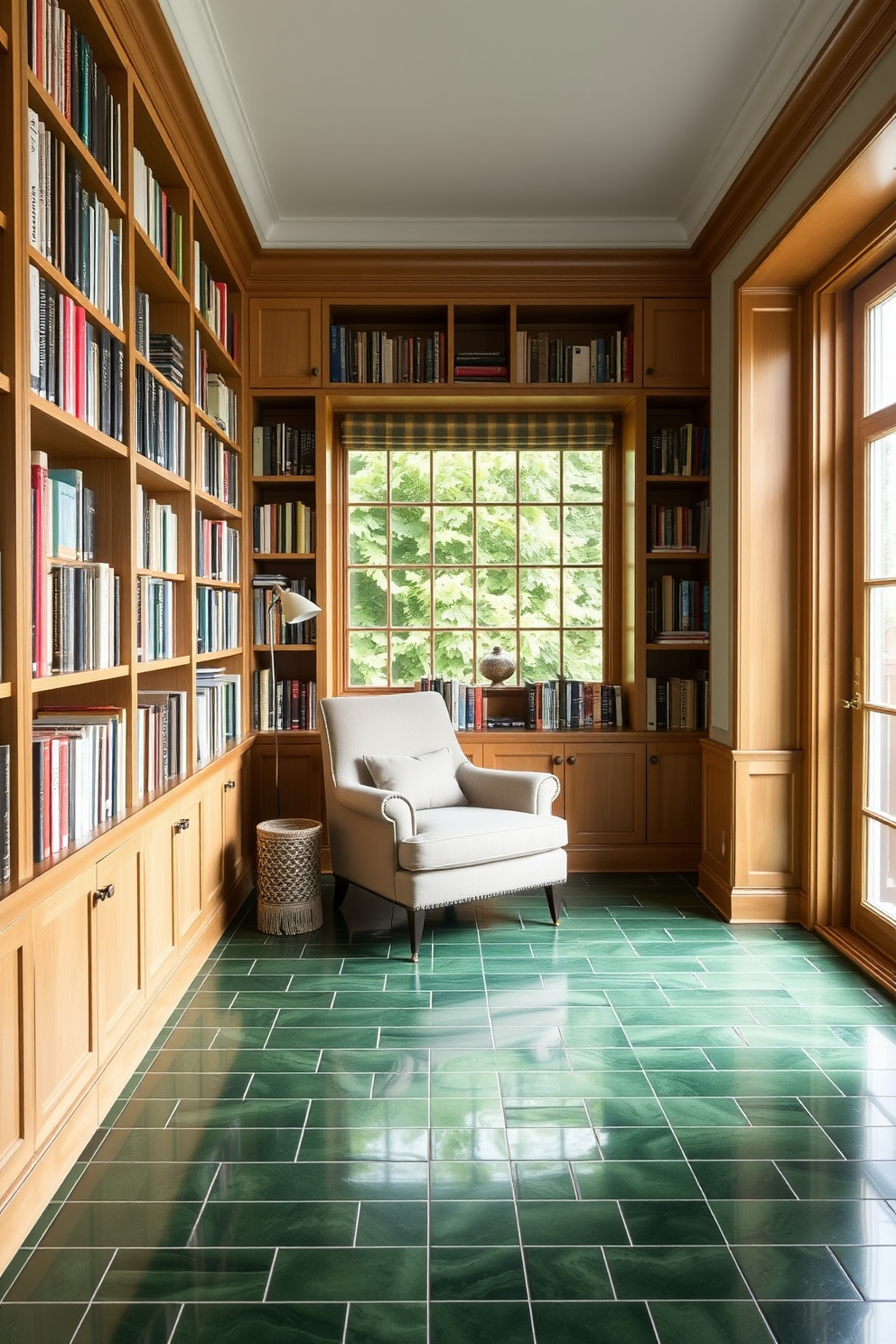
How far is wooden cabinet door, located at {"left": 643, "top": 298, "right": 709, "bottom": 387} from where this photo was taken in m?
5.07

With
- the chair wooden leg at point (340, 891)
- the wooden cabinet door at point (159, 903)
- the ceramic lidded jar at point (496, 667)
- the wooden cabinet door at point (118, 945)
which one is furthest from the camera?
the ceramic lidded jar at point (496, 667)

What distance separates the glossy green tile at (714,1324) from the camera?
1.76 m

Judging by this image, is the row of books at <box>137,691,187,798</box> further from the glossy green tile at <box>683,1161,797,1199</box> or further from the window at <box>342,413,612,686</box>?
the window at <box>342,413,612,686</box>

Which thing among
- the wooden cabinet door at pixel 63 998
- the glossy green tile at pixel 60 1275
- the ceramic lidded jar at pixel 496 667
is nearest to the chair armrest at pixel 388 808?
the ceramic lidded jar at pixel 496 667

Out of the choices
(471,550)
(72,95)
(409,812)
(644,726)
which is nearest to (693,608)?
(644,726)

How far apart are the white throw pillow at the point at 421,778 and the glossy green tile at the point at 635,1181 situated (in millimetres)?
2059

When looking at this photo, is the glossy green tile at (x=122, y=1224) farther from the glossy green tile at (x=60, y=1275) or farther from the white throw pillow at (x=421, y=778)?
the white throw pillow at (x=421, y=778)

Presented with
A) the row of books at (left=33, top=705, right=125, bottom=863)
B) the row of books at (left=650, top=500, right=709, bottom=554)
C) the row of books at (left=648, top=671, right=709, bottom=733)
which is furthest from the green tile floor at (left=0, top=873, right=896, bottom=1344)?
the row of books at (left=650, top=500, right=709, bottom=554)

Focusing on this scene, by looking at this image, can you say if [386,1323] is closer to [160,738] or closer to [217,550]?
[160,738]

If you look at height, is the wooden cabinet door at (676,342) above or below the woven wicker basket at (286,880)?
above

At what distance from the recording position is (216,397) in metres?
4.48

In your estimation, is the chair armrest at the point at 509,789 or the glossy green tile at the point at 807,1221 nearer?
the glossy green tile at the point at 807,1221

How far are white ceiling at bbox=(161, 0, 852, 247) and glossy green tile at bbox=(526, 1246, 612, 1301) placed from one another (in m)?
3.43

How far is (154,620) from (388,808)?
122 centimetres
